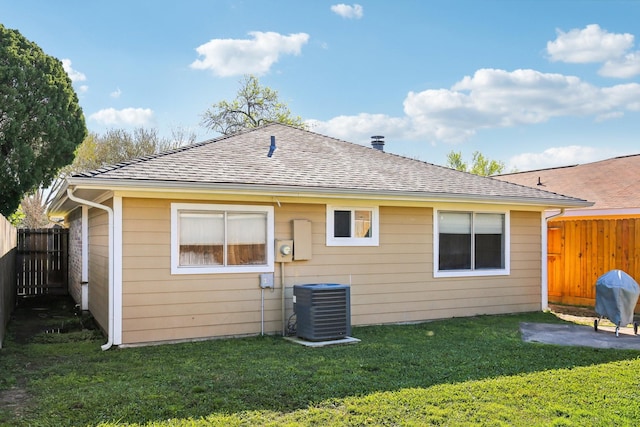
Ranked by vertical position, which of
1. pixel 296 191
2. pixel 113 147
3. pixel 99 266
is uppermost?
pixel 113 147

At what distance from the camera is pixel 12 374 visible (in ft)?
18.6

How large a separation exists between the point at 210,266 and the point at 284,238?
1.17 m

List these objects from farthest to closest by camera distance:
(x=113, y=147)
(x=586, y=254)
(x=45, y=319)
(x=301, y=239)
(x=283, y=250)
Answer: (x=113, y=147)
(x=586, y=254)
(x=45, y=319)
(x=301, y=239)
(x=283, y=250)

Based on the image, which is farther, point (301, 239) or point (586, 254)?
point (586, 254)

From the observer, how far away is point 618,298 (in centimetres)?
832

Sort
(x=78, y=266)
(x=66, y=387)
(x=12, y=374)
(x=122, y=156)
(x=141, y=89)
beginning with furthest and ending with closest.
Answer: (x=122, y=156), (x=141, y=89), (x=78, y=266), (x=12, y=374), (x=66, y=387)

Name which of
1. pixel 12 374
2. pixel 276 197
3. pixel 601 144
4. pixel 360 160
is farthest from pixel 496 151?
pixel 12 374

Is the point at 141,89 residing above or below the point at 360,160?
above

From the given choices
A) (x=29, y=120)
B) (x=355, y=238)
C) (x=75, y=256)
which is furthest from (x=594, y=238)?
(x=29, y=120)

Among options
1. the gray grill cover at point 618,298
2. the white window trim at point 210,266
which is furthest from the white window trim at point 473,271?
the white window trim at point 210,266

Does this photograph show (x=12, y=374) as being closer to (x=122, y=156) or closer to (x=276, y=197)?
(x=276, y=197)

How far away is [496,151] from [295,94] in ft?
49.0

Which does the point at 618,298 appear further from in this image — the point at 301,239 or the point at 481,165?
the point at 481,165

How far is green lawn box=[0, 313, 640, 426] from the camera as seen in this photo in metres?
4.34
